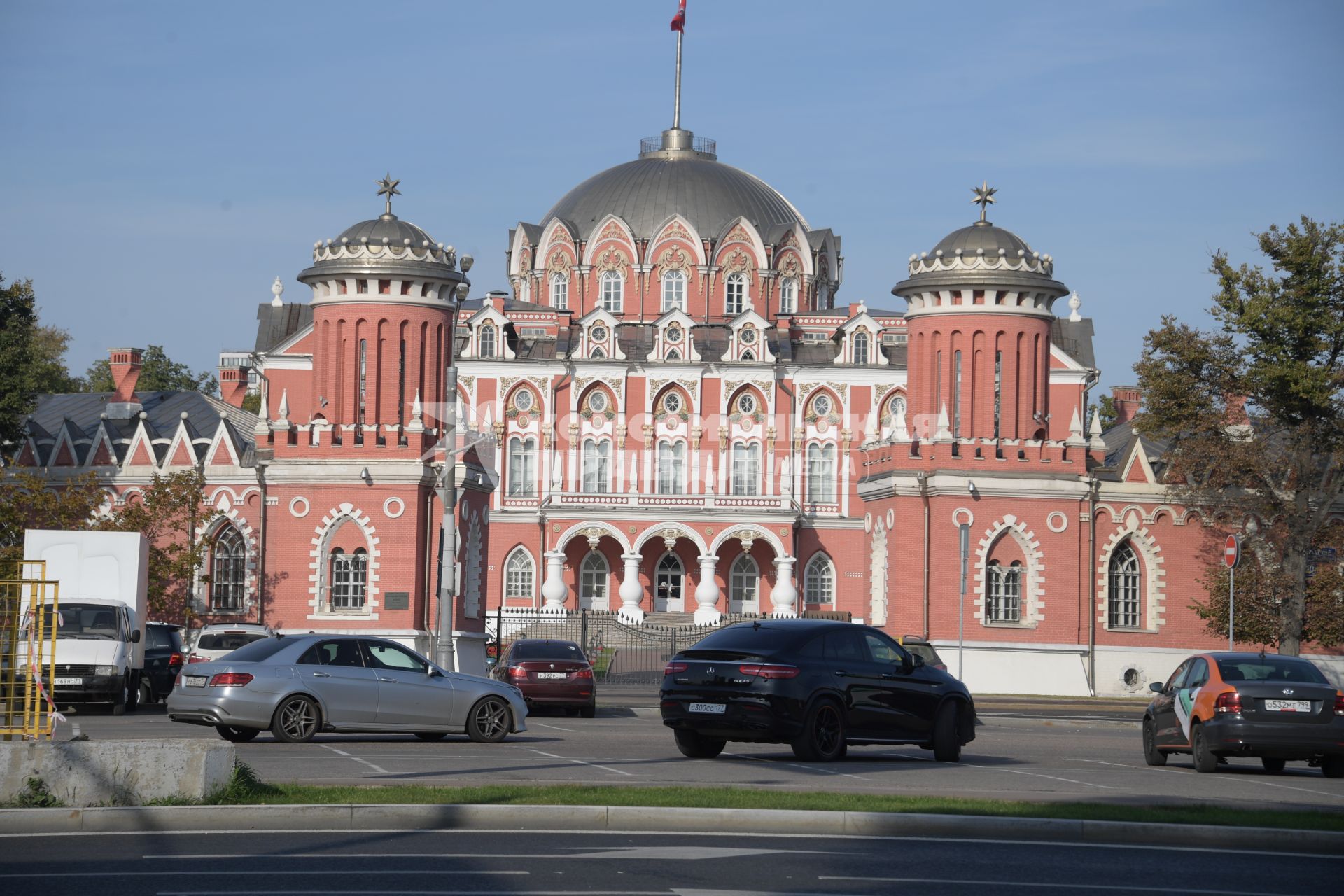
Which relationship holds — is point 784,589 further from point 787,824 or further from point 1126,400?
point 787,824

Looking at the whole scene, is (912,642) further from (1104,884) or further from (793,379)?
(793,379)

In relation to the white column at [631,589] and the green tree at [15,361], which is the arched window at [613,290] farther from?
the green tree at [15,361]

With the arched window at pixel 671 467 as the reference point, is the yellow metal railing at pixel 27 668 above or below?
below

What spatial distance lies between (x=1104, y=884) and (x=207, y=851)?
623 cm

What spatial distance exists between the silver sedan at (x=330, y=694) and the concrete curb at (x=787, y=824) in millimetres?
8628

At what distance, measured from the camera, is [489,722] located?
24.9m

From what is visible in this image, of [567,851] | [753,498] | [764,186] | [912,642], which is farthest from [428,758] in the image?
[764,186]

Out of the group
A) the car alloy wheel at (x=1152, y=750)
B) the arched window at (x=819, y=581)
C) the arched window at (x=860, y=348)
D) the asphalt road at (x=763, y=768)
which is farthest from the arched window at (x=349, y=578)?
the arched window at (x=860, y=348)

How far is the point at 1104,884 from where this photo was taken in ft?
42.0

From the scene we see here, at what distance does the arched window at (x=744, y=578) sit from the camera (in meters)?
79.6

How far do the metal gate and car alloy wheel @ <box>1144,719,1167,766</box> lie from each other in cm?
2411

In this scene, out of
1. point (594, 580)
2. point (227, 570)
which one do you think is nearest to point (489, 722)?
point (227, 570)

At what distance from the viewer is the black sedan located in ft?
71.4

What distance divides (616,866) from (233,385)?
68.0 metres
